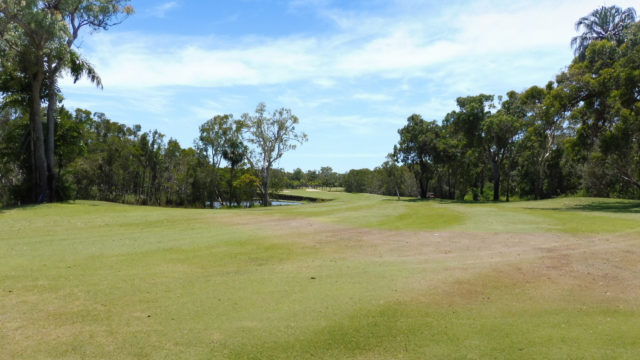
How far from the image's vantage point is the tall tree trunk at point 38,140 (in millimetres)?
24141

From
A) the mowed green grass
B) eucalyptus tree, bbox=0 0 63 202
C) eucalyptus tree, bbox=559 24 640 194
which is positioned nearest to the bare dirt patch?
the mowed green grass

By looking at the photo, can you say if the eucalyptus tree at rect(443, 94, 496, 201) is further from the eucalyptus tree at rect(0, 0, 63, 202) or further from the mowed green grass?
A: the eucalyptus tree at rect(0, 0, 63, 202)

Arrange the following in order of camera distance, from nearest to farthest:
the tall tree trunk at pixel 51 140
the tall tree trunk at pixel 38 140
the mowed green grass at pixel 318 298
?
the mowed green grass at pixel 318 298 → the tall tree trunk at pixel 38 140 → the tall tree trunk at pixel 51 140

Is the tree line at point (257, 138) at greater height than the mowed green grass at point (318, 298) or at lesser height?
greater

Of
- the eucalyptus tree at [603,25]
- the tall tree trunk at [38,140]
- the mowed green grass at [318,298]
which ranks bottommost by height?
the mowed green grass at [318,298]

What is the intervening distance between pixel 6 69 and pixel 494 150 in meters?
46.9

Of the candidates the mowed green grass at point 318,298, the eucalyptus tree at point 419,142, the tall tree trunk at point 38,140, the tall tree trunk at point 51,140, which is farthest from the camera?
the eucalyptus tree at point 419,142

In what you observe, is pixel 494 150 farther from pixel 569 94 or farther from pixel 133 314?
pixel 133 314

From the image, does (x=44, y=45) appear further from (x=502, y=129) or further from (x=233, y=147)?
(x=502, y=129)

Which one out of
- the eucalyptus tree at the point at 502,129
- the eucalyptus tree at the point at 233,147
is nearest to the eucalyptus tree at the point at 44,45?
the eucalyptus tree at the point at 233,147

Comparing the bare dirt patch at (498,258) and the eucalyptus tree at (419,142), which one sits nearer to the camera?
the bare dirt patch at (498,258)

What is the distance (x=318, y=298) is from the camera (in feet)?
20.1

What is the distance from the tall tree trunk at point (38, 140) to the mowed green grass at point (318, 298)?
15385mm

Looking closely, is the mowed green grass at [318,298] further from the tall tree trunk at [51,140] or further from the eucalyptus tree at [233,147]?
the eucalyptus tree at [233,147]
